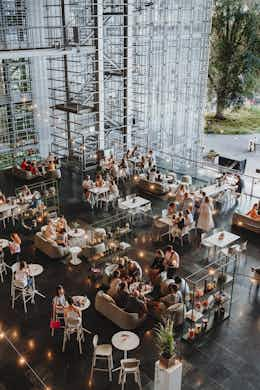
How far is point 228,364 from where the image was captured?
25.6 feet

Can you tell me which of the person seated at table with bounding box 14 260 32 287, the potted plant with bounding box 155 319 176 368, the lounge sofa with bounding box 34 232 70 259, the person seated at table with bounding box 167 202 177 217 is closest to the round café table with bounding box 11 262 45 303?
the person seated at table with bounding box 14 260 32 287

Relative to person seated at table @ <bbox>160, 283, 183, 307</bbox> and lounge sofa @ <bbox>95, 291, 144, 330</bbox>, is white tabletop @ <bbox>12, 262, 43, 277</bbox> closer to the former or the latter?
lounge sofa @ <bbox>95, 291, 144, 330</bbox>

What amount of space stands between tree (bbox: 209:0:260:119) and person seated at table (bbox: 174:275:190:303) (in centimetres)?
2650

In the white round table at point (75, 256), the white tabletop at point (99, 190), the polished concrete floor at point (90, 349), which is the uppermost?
the white tabletop at point (99, 190)

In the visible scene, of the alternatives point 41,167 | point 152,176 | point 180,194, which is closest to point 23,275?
point 180,194

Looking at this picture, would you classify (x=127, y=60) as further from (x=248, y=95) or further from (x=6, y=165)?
(x=248, y=95)

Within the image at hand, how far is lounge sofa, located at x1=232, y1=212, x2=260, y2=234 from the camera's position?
12.7 metres

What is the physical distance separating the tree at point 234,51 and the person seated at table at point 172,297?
27.0 meters

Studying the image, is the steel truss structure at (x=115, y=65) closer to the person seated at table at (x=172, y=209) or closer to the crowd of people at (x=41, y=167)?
the crowd of people at (x=41, y=167)

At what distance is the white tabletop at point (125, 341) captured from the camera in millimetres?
7611

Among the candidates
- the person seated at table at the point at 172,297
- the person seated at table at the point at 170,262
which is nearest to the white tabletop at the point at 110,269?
the person seated at table at the point at 170,262

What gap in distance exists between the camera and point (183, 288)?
9125mm

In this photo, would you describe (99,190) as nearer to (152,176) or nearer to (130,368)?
(152,176)

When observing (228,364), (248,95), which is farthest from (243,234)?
(248,95)
